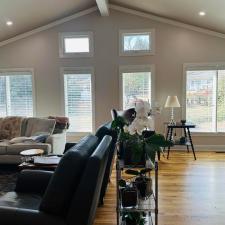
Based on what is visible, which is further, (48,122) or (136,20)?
(136,20)

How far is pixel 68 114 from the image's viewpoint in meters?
6.54

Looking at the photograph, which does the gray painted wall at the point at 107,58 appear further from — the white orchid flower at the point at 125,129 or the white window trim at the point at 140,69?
the white orchid flower at the point at 125,129

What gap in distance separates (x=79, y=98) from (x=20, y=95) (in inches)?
60.3

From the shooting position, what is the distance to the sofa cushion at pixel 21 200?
2.19 meters

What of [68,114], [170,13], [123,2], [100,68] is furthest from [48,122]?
[170,13]

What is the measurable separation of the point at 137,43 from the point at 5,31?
3.08 metres

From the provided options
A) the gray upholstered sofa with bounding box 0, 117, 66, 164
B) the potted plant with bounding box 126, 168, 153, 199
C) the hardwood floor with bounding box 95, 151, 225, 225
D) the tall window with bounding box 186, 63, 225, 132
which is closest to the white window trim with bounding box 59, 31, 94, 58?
the gray upholstered sofa with bounding box 0, 117, 66, 164

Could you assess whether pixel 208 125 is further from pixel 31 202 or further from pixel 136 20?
pixel 31 202

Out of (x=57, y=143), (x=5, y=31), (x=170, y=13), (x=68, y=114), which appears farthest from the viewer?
(x=68, y=114)

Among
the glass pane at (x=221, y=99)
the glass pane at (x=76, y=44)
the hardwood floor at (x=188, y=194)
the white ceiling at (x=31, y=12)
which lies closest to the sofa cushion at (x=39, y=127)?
the hardwood floor at (x=188, y=194)

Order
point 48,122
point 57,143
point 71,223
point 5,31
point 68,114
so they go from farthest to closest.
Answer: point 68,114
point 5,31
point 48,122
point 57,143
point 71,223

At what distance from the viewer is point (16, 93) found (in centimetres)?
667

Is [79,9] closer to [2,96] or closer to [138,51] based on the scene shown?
[138,51]

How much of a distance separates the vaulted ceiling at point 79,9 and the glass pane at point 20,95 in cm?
106
